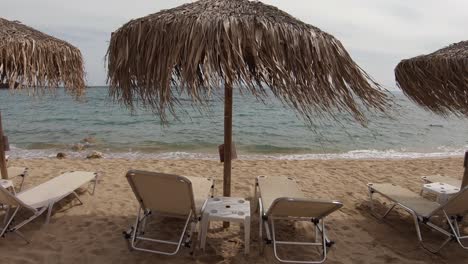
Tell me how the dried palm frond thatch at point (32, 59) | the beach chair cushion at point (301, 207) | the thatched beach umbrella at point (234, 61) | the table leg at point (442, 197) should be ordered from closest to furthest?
the thatched beach umbrella at point (234, 61) → the beach chair cushion at point (301, 207) → the dried palm frond thatch at point (32, 59) → the table leg at point (442, 197)

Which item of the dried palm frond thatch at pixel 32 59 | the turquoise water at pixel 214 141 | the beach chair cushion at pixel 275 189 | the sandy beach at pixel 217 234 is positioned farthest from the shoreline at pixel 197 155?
the dried palm frond thatch at pixel 32 59

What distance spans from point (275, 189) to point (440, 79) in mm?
2118

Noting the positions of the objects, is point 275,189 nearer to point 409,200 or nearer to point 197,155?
point 409,200

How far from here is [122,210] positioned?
437 centimetres

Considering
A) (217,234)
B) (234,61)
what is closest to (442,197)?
(217,234)

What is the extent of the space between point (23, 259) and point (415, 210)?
3840 mm

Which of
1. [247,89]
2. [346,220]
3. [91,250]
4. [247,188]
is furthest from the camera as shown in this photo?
[247,188]

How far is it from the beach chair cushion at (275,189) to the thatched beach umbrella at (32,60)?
2.72 m

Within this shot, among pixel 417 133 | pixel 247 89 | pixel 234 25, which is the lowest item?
pixel 417 133

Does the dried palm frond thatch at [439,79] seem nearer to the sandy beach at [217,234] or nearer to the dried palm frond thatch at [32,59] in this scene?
the sandy beach at [217,234]

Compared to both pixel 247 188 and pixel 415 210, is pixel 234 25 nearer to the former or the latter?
pixel 415 210

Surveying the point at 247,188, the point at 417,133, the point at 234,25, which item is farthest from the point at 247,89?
the point at 417,133

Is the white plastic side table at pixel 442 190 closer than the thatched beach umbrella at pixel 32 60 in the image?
No

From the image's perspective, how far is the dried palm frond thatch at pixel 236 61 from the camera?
251 centimetres
